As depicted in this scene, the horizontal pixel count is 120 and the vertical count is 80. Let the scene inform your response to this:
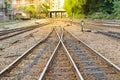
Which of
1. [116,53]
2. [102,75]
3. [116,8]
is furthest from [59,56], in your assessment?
[116,8]

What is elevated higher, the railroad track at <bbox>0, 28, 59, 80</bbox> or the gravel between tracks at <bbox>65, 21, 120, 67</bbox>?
the railroad track at <bbox>0, 28, 59, 80</bbox>

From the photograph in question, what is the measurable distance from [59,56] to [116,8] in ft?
120

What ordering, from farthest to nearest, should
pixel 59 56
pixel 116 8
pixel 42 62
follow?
pixel 116 8 → pixel 59 56 → pixel 42 62

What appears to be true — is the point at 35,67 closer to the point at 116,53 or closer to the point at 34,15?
the point at 116,53

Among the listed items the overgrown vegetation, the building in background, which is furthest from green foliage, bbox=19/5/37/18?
the overgrown vegetation

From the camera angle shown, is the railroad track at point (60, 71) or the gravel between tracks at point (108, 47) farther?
the gravel between tracks at point (108, 47)

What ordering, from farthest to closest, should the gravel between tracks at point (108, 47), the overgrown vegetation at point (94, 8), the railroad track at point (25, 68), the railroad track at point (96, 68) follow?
the overgrown vegetation at point (94, 8) → the gravel between tracks at point (108, 47) → the railroad track at point (25, 68) → the railroad track at point (96, 68)

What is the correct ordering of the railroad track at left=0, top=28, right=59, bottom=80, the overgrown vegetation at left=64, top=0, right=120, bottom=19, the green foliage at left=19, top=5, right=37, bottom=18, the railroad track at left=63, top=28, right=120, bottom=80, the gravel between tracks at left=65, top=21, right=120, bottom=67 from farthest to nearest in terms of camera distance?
the green foliage at left=19, top=5, right=37, bottom=18
the overgrown vegetation at left=64, top=0, right=120, bottom=19
the gravel between tracks at left=65, top=21, right=120, bottom=67
the railroad track at left=0, top=28, right=59, bottom=80
the railroad track at left=63, top=28, right=120, bottom=80

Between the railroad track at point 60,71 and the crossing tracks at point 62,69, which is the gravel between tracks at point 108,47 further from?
the railroad track at point 60,71

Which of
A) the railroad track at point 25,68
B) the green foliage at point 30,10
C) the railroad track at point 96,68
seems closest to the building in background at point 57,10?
the green foliage at point 30,10

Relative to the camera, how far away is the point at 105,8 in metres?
60.0

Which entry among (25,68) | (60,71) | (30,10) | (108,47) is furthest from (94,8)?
(30,10)

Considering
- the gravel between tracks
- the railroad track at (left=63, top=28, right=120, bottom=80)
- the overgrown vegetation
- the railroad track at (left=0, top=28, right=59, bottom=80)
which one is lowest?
the gravel between tracks

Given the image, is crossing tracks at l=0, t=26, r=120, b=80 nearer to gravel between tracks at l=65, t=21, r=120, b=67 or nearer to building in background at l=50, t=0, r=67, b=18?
gravel between tracks at l=65, t=21, r=120, b=67
